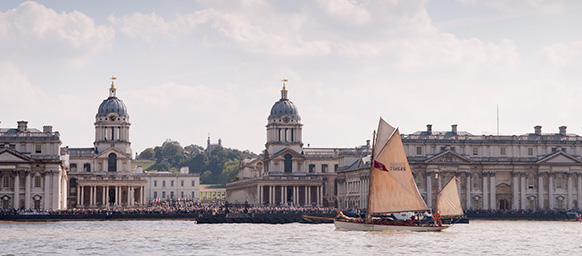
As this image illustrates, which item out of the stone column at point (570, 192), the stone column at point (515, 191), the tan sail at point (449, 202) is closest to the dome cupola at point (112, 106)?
the stone column at point (515, 191)

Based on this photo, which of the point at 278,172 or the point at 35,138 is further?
the point at 278,172

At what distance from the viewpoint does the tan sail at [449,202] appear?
108 meters

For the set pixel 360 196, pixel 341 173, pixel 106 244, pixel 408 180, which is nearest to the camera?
pixel 106 244

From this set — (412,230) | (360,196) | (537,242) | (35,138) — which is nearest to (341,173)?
(360,196)

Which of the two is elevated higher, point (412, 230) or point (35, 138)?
point (35, 138)

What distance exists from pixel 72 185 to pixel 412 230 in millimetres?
89370

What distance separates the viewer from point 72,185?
17700 centimetres

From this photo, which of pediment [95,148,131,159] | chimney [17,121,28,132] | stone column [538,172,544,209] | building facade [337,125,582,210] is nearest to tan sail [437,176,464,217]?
building facade [337,125,582,210]

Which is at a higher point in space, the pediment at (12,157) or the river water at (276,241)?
the pediment at (12,157)

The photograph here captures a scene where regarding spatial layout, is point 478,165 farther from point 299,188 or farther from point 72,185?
point 72,185

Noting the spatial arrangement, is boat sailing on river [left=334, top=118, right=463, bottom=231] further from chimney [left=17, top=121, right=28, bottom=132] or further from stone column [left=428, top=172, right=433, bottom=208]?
chimney [left=17, top=121, right=28, bottom=132]

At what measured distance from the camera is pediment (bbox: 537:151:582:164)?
15438 cm

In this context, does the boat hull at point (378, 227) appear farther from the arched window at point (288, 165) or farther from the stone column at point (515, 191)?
the arched window at point (288, 165)

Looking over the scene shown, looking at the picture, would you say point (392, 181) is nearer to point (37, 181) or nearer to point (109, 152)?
point (37, 181)
